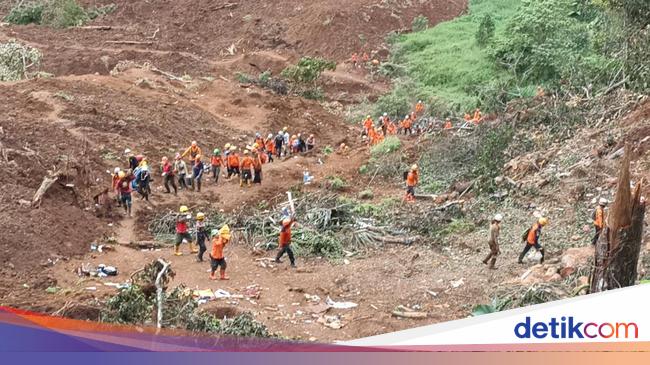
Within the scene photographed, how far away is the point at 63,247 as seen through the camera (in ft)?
49.5

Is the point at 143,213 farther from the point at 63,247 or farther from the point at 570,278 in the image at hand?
the point at 570,278

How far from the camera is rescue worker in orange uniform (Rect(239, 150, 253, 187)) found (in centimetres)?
2012

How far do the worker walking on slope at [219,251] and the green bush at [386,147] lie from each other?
923 centimetres

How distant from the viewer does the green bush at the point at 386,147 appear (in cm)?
2269

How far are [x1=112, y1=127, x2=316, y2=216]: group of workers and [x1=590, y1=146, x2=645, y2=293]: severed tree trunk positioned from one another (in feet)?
34.4

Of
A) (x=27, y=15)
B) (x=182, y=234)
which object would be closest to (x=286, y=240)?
(x=182, y=234)

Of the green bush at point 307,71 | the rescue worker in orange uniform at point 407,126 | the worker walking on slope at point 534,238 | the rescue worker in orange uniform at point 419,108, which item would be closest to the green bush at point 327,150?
the rescue worker in orange uniform at point 407,126

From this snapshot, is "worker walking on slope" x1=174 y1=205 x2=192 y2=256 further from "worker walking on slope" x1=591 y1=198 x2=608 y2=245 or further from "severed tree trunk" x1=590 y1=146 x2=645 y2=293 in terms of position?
"severed tree trunk" x1=590 y1=146 x2=645 y2=293

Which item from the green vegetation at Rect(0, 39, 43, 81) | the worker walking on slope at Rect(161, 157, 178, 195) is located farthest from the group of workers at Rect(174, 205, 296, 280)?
the green vegetation at Rect(0, 39, 43, 81)

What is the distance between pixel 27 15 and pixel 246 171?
25802 millimetres

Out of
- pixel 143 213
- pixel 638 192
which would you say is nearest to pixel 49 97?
pixel 143 213

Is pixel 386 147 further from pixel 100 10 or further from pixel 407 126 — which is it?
pixel 100 10

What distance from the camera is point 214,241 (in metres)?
13.9

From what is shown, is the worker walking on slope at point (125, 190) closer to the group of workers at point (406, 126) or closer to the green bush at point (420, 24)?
the group of workers at point (406, 126)
